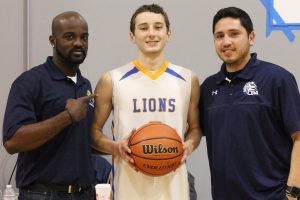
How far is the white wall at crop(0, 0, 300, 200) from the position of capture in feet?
13.2

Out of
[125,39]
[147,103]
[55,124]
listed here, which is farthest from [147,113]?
[125,39]

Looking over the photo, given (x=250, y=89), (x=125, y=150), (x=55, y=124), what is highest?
(x=250, y=89)

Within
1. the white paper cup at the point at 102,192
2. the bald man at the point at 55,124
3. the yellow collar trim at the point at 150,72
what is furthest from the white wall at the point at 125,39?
the bald man at the point at 55,124

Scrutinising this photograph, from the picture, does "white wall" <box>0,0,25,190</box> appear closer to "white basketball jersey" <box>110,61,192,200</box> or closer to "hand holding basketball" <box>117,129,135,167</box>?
"white basketball jersey" <box>110,61,192,200</box>

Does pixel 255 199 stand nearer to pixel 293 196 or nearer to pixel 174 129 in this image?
pixel 293 196

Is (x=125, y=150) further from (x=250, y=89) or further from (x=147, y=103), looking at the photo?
(x=250, y=89)

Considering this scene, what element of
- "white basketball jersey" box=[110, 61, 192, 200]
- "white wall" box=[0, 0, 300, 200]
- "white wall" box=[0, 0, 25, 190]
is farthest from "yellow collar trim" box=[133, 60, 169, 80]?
"white wall" box=[0, 0, 25, 190]

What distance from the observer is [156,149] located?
7.53 feet

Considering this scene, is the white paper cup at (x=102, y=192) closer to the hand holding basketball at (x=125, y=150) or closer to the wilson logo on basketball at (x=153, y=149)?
the hand holding basketball at (x=125, y=150)

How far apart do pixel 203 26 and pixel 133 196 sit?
206 cm

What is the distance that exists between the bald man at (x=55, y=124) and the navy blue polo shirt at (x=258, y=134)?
74cm

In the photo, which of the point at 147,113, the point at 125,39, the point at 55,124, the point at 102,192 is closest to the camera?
the point at 55,124

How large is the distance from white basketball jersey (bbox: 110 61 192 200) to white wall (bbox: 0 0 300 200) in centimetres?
154

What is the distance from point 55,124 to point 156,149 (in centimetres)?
51
